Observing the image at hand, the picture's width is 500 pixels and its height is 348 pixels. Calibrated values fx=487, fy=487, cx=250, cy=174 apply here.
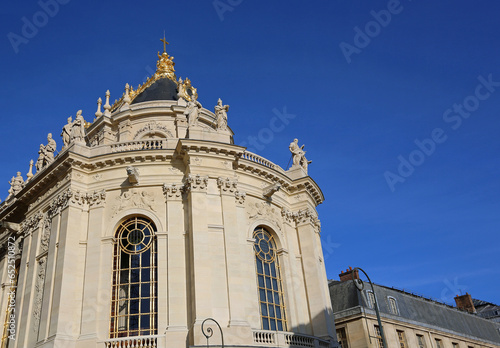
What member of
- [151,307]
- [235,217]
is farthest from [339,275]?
[151,307]

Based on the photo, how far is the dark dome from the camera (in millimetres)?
29312

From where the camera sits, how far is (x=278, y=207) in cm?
2302

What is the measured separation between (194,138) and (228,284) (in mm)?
6374

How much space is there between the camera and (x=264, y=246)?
2148cm

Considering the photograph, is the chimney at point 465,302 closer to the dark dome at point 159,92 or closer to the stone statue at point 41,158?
the dark dome at point 159,92

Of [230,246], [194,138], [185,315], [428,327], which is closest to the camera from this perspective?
[185,315]

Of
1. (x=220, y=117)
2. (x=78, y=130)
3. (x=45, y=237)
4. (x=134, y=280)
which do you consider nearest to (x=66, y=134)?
(x=78, y=130)

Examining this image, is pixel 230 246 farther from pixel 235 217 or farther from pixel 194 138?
pixel 194 138

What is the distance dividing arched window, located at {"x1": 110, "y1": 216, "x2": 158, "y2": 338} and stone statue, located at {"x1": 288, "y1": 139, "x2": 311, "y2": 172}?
8.73 meters

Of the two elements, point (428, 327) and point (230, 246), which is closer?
point (230, 246)

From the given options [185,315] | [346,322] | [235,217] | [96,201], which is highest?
[96,201]

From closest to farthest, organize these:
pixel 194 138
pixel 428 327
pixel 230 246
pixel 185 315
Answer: pixel 185 315, pixel 230 246, pixel 194 138, pixel 428 327

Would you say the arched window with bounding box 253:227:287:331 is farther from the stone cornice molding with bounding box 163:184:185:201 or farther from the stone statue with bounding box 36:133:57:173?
the stone statue with bounding box 36:133:57:173

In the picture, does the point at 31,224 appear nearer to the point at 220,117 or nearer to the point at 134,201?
the point at 134,201
